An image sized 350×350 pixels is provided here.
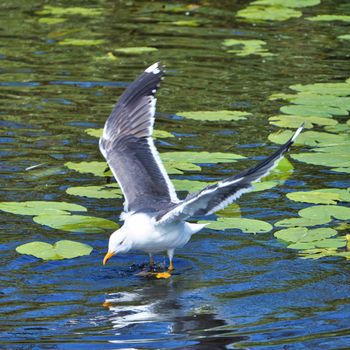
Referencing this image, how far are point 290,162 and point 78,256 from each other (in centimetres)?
308

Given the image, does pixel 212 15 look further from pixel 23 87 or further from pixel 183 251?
pixel 183 251

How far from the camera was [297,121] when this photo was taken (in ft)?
38.4

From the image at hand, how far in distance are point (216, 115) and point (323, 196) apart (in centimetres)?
268

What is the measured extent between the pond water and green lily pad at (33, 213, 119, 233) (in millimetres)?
44

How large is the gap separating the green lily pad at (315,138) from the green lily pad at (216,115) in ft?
2.92

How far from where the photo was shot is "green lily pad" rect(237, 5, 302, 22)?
53.4 ft

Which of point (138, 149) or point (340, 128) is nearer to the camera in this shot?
point (138, 149)

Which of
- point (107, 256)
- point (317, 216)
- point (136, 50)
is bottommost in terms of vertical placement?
point (317, 216)

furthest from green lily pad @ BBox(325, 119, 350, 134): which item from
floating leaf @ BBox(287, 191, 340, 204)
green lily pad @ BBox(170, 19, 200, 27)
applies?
green lily pad @ BBox(170, 19, 200, 27)

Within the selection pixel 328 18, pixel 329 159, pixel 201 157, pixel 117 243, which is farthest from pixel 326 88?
pixel 117 243

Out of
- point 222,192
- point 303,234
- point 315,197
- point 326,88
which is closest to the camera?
point 222,192

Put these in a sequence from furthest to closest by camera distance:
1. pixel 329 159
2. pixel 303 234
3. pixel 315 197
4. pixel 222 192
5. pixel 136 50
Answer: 1. pixel 136 50
2. pixel 329 159
3. pixel 315 197
4. pixel 303 234
5. pixel 222 192

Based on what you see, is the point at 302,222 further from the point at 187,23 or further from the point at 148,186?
the point at 187,23

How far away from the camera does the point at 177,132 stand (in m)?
12.1
